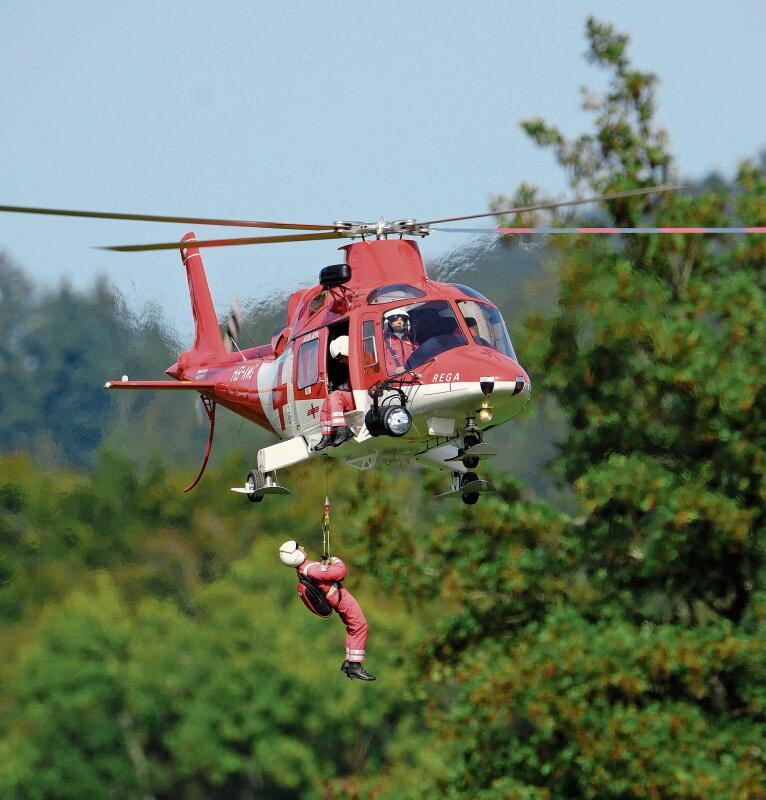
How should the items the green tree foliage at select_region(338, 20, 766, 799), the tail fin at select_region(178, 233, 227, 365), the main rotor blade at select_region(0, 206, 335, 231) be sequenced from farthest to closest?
the green tree foliage at select_region(338, 20, 766, 799)
the tail fin at select_region(178, 233, 227, 365)
the main rotor blade at select_region(0, 206, 335, 231)

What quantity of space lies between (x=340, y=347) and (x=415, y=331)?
85 centimetres

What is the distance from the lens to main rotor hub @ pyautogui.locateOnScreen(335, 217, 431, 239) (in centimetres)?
1773

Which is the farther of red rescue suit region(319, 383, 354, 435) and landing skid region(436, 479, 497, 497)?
landing skid region(436, 479, 497, 497)

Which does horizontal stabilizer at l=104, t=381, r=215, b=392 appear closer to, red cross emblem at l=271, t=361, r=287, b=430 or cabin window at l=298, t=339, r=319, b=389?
red cross emblem at l=271, t=361, r=287, b=430

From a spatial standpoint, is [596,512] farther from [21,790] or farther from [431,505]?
[21,790]

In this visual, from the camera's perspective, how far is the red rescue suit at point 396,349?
16906 millimetres

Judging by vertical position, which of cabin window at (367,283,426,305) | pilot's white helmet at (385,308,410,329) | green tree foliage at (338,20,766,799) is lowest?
green tree foliage at (338,20,766,799)

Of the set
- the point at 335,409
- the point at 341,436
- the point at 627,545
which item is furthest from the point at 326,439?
the point at 627,545

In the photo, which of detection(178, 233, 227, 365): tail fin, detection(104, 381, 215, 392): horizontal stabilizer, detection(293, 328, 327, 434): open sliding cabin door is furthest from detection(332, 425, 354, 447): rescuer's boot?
detection(178, 233, 227, 365): tail fin

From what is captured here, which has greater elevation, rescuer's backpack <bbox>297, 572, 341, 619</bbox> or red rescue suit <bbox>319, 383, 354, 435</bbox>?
red rescue suit <bbox>319, 383, 354, 435</bbox>

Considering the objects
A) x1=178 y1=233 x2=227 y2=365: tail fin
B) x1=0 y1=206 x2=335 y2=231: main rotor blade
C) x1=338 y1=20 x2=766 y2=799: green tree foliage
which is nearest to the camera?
x1=0 y1=206 x2=335 y2=231: main rotor blade

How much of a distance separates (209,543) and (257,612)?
332cm

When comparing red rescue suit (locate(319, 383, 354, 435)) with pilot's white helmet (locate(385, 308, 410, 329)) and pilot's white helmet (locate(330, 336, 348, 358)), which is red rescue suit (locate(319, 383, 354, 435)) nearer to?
pilot's white helmet (locate(330, 336, 348, 358))

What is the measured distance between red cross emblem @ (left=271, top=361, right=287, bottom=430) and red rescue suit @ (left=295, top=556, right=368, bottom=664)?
1.81m
